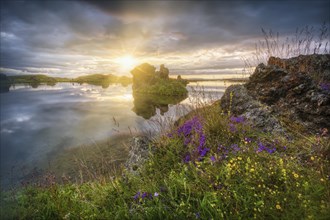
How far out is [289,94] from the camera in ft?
23.9

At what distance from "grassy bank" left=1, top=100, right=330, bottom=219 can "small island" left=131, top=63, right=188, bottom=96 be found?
65.8 meters

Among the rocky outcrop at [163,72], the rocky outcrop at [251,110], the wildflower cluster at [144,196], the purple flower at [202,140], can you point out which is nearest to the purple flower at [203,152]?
the purple flower at [202,140]

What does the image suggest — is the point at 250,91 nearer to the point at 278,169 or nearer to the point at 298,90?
the point at 298,90

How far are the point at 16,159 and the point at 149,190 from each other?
1491 centimetres

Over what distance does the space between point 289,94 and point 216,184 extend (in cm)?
521

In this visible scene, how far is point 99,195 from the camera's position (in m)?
5.02

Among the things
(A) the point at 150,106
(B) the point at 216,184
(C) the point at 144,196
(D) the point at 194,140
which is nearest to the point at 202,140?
(D) the point at 194,140

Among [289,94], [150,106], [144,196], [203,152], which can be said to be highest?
[289,94]

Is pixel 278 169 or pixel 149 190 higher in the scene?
pixel 278 169

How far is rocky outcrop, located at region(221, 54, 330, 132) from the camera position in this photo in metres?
6.40

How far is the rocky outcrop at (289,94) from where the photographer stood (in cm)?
640

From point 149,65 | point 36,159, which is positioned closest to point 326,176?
point 36,159

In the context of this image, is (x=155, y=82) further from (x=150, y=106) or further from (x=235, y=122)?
(x=235, y=122)

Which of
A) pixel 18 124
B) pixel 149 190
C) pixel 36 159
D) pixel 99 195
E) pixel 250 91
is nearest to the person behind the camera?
pixel 149 190
